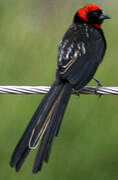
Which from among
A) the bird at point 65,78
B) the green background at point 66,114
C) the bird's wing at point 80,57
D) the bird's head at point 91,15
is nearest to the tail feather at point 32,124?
the bird at point 65,78

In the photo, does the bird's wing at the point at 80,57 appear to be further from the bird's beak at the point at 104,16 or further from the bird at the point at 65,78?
the bird's beak at the point at 104,16

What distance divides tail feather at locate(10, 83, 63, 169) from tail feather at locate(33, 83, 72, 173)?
0.05 metres

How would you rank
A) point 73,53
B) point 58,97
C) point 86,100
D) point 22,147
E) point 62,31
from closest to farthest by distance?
point 22,147
point 58,97
point 73,53
point 86,100
point 62,31

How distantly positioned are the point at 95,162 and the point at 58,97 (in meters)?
0.85

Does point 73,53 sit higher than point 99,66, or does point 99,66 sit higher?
point 73,53

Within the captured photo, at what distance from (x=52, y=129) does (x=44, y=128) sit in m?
0.05

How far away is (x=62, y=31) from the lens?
5906 millimetres

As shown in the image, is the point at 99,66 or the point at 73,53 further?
the point at 99,66

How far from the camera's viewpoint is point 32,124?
4.20 metres

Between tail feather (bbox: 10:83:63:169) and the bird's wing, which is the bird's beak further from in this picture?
tail feather (bbox: 10:83:63:169)

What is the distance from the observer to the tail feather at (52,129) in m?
3.97

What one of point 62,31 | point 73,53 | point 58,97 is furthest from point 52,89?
point 62,31

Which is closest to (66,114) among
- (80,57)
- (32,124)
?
(80,57)

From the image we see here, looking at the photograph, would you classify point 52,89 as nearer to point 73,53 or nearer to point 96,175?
point 73,53
